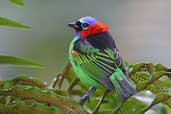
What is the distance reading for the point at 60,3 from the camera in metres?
4.68

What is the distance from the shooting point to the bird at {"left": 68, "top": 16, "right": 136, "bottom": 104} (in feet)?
5.32

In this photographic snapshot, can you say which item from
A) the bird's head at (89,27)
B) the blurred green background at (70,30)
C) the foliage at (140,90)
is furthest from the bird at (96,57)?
the blurred green background at (70,30)

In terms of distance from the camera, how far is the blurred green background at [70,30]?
12.1 ft

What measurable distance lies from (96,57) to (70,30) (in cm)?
228

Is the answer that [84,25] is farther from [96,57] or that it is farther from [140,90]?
[140,90]

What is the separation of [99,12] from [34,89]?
3.74 m

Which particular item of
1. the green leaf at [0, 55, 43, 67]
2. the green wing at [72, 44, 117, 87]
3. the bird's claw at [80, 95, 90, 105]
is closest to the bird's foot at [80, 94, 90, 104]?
the bird's claw at [80, 95, 90, 105]

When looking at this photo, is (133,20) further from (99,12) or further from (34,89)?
(34,89)

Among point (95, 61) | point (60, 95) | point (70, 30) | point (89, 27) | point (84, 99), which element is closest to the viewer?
point (60, 95)

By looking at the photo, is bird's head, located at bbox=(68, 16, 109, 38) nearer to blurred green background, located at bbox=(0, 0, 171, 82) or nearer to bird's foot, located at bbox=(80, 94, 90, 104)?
bird's foot, located at bbox=(80, 94, 90, 104)

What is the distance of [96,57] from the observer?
6.05 feet

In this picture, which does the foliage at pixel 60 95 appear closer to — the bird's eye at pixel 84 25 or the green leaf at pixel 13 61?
the green leaf at pixel 13 61

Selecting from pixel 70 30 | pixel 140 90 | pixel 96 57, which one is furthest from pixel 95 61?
pixel 70 30

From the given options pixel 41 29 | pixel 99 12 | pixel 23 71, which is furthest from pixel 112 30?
pixel 23 71
